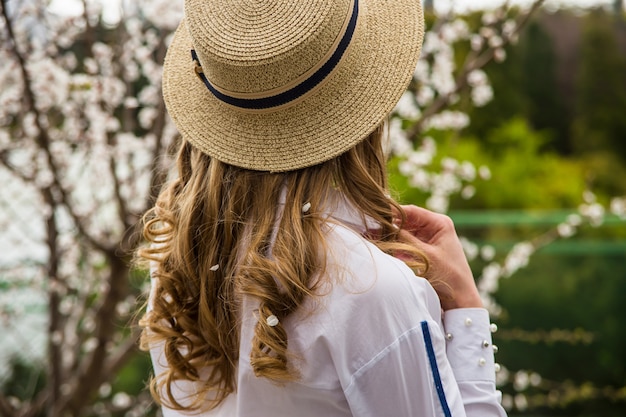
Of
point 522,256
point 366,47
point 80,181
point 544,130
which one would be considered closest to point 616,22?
point 544,130

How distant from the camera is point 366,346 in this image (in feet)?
3.37

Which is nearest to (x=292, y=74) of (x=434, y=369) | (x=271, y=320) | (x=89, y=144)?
(x=271, y=320)

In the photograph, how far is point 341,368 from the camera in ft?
3.38

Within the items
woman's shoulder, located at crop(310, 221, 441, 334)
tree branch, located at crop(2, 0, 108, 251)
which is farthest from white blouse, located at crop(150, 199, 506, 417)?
tree branch, located at crop(2, 0, 108, 251)

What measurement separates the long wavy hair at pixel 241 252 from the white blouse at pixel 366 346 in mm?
→ 27

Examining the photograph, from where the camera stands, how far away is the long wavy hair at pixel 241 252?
1.07 meters

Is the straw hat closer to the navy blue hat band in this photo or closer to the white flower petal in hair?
the navy blue hat band

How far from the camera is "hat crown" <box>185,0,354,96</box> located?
3.56 ft

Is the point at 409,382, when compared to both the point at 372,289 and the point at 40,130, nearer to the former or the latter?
the point at 372,289

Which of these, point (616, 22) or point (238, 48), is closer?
point (238, 48)

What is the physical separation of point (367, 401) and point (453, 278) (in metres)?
0.29

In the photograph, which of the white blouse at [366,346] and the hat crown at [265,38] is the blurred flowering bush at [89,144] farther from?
the white blouse at [366,346]

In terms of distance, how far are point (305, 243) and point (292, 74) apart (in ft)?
0.86

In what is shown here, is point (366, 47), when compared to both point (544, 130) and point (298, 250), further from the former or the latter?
point (544, 130)
